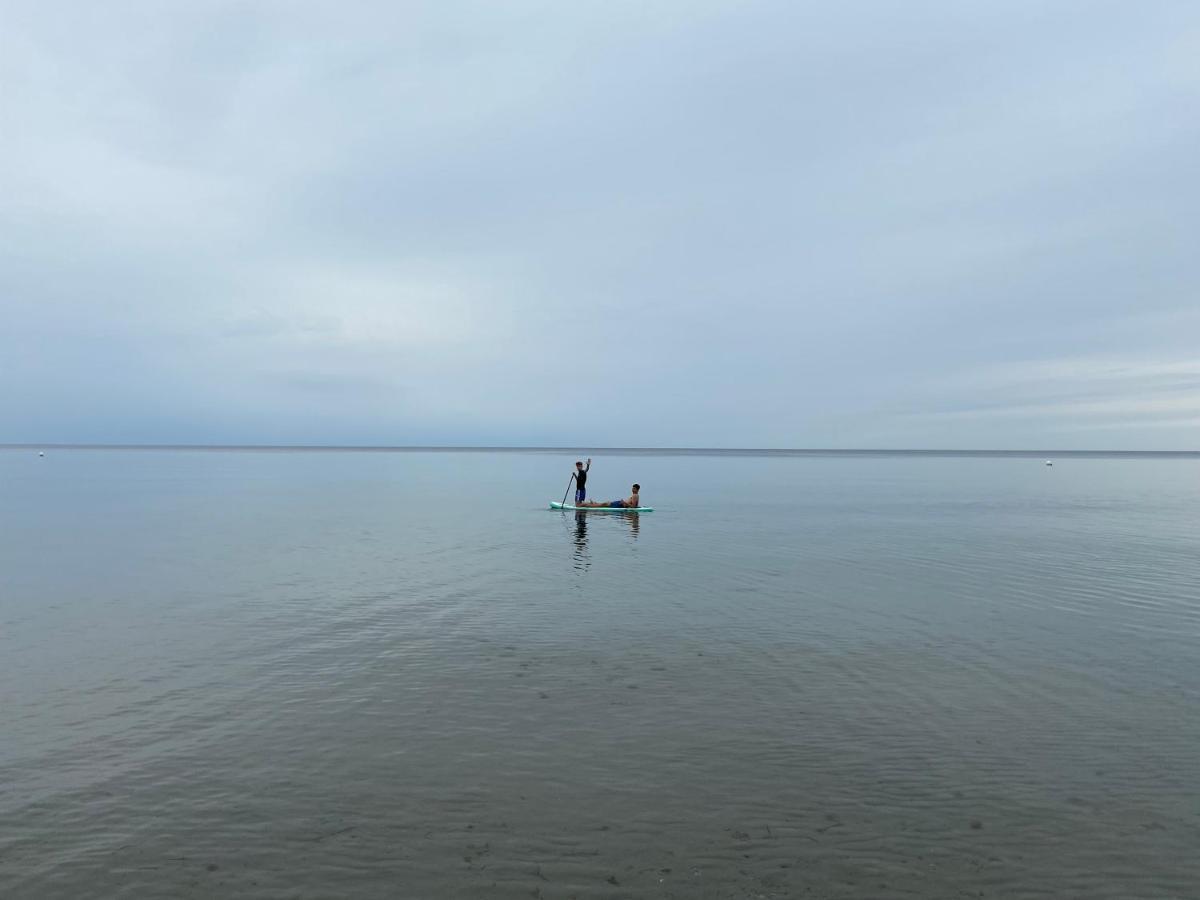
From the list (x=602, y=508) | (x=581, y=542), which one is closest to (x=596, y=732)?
(x=581, y=542)

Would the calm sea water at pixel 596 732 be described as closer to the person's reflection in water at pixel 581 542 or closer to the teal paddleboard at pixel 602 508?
the person's reflection in water at pixel 581 542

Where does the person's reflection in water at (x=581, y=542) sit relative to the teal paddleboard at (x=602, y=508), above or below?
below

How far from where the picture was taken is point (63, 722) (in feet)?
51.2

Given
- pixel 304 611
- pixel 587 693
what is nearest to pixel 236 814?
pixel 587 693

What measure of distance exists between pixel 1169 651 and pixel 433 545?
33.6m

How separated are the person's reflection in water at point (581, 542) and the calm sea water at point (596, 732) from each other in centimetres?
210

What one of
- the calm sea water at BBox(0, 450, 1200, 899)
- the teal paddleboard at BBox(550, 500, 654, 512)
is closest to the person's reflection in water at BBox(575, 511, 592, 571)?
the teal paddleboard at BBox(550, 500, 654, 512)

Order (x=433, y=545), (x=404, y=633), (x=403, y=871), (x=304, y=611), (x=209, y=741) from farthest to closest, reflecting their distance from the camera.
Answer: (x=433, y=545) → (x=304, y=611) → (x=404, y=633) → (x=209, y=741) → (x=403, y=871)

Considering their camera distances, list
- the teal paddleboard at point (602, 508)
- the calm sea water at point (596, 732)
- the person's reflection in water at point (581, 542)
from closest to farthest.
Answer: the calm sea water at point (596, 732)
the person's reflection in water at point (581, 542)
the teal paddleboard at point (602, 508)

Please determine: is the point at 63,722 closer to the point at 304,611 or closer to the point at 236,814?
the point at 236,814

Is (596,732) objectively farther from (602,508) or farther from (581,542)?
(602,508)

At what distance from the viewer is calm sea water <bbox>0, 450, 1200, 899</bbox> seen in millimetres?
10383

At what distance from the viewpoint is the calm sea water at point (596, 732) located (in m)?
10.4

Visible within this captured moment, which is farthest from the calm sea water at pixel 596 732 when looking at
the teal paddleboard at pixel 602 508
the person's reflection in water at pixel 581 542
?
the teal paddleboard at pixel 602 508
